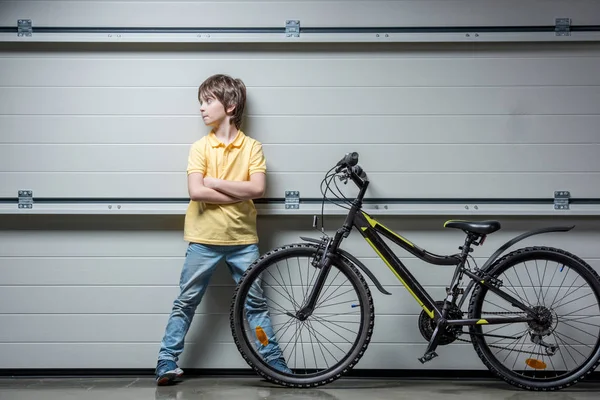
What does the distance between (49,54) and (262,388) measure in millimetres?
2203

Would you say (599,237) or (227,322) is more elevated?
(599,237)

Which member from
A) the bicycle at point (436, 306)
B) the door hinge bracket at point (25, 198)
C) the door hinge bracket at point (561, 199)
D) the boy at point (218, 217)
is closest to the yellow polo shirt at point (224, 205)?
the boy at point (218, 217)

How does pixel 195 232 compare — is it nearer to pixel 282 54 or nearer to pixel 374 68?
pixel 282 54

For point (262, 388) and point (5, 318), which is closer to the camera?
point (262, 388)

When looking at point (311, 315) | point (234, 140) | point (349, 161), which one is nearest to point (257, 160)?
point (234, 140)

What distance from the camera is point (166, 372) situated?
12.1 feet

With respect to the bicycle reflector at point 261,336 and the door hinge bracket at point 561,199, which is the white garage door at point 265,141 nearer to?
the door hinge bracket at point 561,199

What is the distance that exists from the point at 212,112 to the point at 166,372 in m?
1.41

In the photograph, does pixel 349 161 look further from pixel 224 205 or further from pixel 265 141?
pixel 224 205

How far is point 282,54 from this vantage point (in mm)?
3906

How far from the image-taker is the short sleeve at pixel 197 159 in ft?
12.0

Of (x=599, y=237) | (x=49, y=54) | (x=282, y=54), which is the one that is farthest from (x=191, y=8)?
(x=599, y=237)

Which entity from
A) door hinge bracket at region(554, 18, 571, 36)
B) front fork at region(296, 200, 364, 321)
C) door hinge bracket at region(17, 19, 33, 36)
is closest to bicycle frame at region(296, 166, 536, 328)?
front fork at region(296, 200, 364, 321)

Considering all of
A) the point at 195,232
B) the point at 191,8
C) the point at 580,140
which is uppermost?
the point at 191,8
